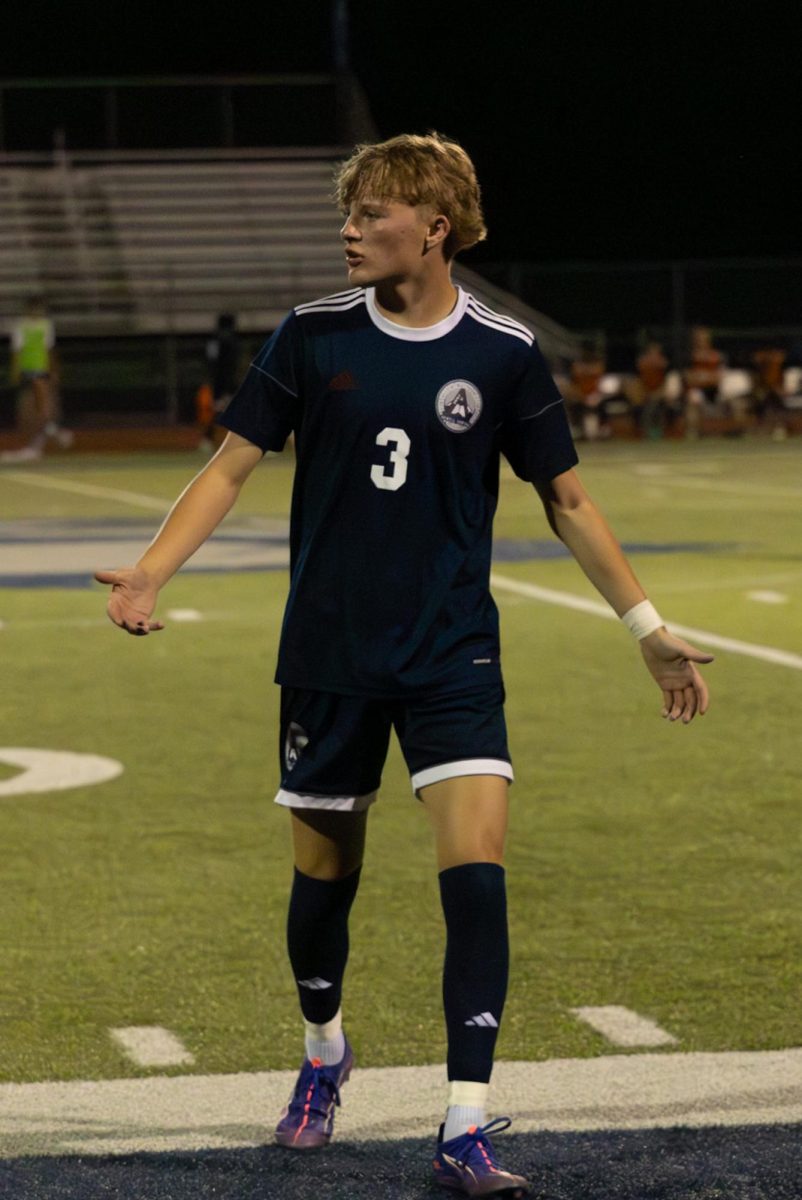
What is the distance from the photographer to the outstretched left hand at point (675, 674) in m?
4.36

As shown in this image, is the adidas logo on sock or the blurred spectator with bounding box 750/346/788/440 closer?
the adidas logo on sock

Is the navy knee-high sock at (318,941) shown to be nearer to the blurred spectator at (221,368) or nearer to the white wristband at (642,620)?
the white wristband at (642,620)

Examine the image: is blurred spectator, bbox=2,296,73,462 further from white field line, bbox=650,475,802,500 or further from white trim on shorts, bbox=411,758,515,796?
white trim on shorts, bbox=411,758,515,796

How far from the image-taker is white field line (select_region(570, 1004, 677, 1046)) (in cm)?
507

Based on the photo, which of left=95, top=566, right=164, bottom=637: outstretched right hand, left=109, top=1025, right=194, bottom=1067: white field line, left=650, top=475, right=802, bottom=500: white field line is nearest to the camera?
left=95, top=566, right=164, bottom=637: outstretched right hand

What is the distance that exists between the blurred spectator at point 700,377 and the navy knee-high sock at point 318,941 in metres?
29.8

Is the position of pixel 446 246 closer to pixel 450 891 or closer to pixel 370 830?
pixel 450 891

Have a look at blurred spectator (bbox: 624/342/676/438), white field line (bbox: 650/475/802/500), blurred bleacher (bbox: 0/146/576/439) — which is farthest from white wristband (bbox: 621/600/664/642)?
blurred bleacher (bbox: 0/146/576/439)

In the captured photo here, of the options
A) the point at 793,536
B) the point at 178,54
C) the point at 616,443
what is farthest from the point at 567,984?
the point at 178,54

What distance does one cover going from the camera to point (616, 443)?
3319cm

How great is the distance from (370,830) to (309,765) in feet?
10.3

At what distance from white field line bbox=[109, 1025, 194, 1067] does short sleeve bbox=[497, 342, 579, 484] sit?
1.52 metres

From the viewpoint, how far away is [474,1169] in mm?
3953

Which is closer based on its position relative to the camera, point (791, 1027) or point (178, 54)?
point (791, 1027)
